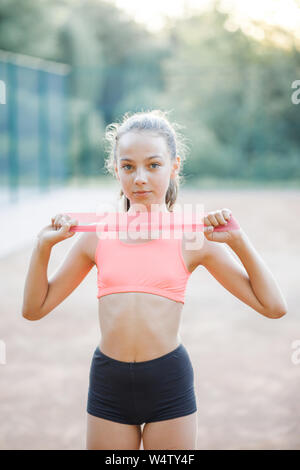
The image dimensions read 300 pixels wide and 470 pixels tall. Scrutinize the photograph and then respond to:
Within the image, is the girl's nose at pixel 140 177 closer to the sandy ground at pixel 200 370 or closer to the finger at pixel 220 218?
the finger at pixel 220 218

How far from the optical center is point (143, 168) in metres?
1.70

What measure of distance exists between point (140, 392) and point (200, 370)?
2358 mm

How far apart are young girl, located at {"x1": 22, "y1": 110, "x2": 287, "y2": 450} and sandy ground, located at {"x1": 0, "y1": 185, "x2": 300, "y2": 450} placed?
4.71 ft

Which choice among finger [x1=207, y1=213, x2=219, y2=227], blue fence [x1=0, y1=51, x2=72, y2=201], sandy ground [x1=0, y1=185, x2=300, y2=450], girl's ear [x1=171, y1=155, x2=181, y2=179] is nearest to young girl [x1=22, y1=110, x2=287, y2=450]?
finger [x1=207, y1=213, x2=219, y2=227]

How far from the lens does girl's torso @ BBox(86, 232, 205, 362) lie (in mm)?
1659

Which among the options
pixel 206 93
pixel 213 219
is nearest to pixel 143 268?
pixel 213 219

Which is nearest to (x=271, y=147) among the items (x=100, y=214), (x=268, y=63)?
(x=268, y=63)

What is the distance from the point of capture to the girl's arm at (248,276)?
1.68m

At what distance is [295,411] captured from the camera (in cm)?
336

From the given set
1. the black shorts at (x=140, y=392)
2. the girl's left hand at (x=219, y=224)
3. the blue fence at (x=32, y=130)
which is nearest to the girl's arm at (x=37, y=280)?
the black shorts at (x=140, y=392)

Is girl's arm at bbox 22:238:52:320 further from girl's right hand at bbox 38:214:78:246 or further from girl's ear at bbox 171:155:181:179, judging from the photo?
girl's ear at bbox 171:155:181:179

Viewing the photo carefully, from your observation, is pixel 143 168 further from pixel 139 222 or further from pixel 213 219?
pixel 213 219

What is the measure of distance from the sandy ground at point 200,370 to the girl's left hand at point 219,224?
5.59ft

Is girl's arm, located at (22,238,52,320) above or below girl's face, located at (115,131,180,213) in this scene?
below
